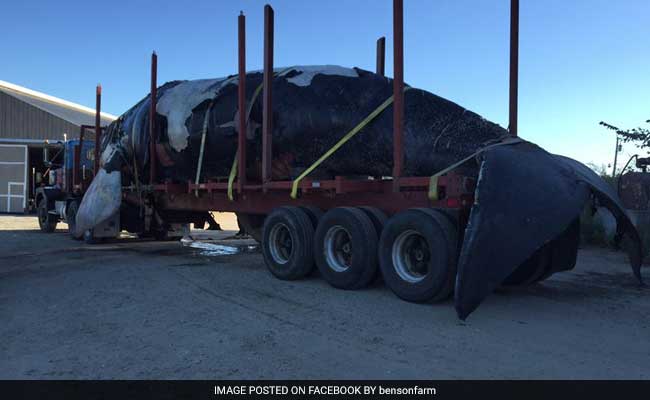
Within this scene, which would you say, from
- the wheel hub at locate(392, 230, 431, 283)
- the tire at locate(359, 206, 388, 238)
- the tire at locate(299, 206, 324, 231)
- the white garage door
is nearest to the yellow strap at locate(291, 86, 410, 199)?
the tire at locate(299, 206, 324, 231)

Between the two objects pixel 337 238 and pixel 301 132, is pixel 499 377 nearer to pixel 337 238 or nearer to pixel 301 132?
pixel 337 238

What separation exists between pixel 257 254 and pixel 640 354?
7.43 meters

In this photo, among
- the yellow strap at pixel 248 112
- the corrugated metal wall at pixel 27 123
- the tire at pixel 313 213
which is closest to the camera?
the tire at pixel 313 213

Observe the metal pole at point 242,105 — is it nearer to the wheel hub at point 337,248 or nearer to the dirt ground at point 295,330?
the dirt ground at point 295,330

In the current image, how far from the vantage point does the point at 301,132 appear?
25.5 feet

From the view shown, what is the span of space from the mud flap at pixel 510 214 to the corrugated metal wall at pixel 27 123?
26.9 meters

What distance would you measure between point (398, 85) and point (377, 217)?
160cm

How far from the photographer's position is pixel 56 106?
106 ft

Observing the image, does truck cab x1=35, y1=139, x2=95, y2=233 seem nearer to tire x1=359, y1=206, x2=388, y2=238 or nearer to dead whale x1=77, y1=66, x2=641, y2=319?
dead whale x1=77, y1=66, x2=641, y2=319

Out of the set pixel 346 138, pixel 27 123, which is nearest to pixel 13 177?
pixel 27 123

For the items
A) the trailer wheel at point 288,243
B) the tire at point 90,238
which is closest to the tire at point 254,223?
the trailer wheel at point 288,243

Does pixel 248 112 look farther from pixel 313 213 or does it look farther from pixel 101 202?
pixel 101 202

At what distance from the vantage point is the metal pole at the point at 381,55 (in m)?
9.05
